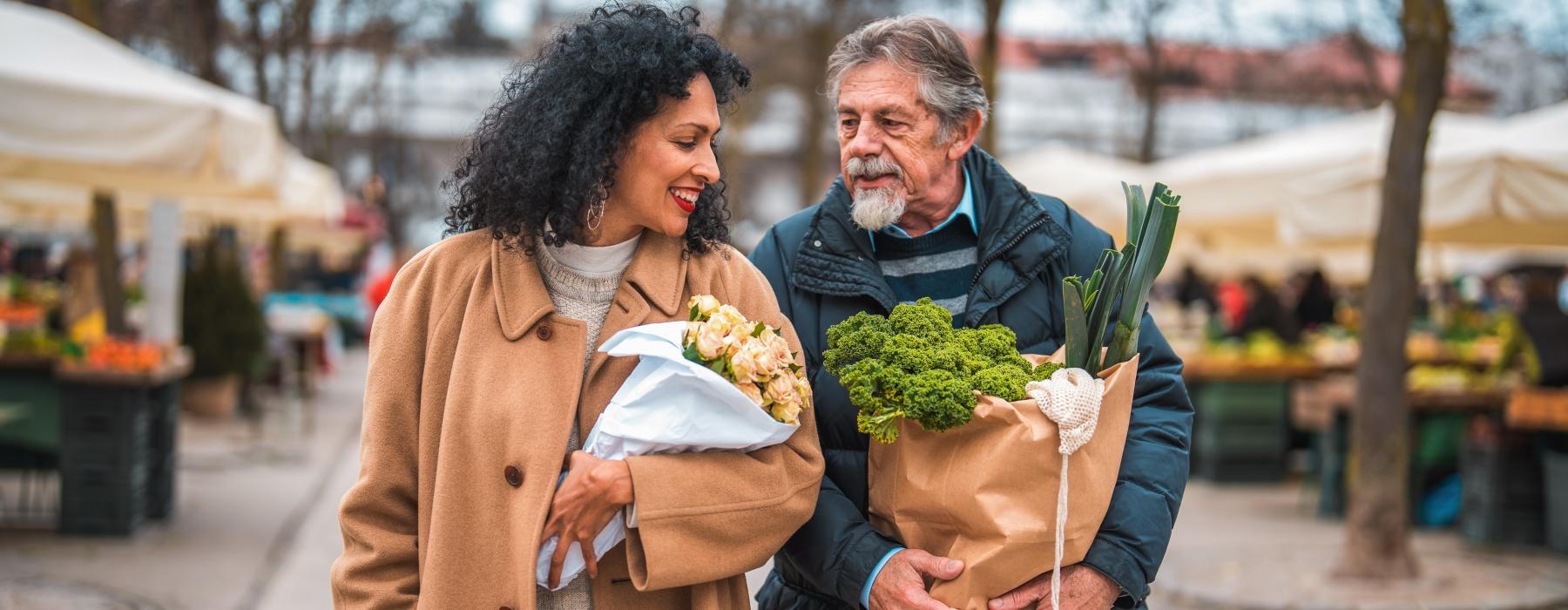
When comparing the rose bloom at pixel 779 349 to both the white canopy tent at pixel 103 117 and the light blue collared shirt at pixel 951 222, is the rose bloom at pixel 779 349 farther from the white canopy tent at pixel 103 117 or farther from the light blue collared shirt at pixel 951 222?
the white canopy tent at pixel 103 117

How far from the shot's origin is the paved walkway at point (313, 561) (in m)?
7.15

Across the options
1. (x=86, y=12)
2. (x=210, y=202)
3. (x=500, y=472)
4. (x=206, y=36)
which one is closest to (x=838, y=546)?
(x=500, y=472)

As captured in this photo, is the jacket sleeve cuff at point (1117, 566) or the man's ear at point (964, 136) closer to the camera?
the jacket sleeve cuff at point (1117, 566)

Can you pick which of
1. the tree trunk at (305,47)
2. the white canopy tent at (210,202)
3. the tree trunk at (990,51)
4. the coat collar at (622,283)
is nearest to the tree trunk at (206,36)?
the white canopy tent at (210,202)

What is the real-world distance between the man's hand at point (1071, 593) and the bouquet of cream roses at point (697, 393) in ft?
1.46

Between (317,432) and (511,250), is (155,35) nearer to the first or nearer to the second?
(317,432)

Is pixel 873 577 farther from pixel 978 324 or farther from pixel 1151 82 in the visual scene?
pixel 1151 82

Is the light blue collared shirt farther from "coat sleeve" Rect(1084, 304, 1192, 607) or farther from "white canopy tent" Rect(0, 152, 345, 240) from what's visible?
"white canopy tent" Rect(0, 152, 345, 240)

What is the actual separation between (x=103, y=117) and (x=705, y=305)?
218 inches

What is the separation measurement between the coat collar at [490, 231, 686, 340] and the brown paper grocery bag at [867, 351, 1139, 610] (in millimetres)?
522

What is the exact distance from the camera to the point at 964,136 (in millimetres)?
3139

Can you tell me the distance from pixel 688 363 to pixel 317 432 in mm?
12907

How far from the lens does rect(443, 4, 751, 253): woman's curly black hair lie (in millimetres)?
2547

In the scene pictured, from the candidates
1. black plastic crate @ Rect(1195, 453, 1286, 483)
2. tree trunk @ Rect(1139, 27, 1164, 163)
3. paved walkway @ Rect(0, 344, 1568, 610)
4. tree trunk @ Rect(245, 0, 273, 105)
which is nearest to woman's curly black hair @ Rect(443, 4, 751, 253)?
paved walkway @ Rect(0, 344, 1568, 610)
